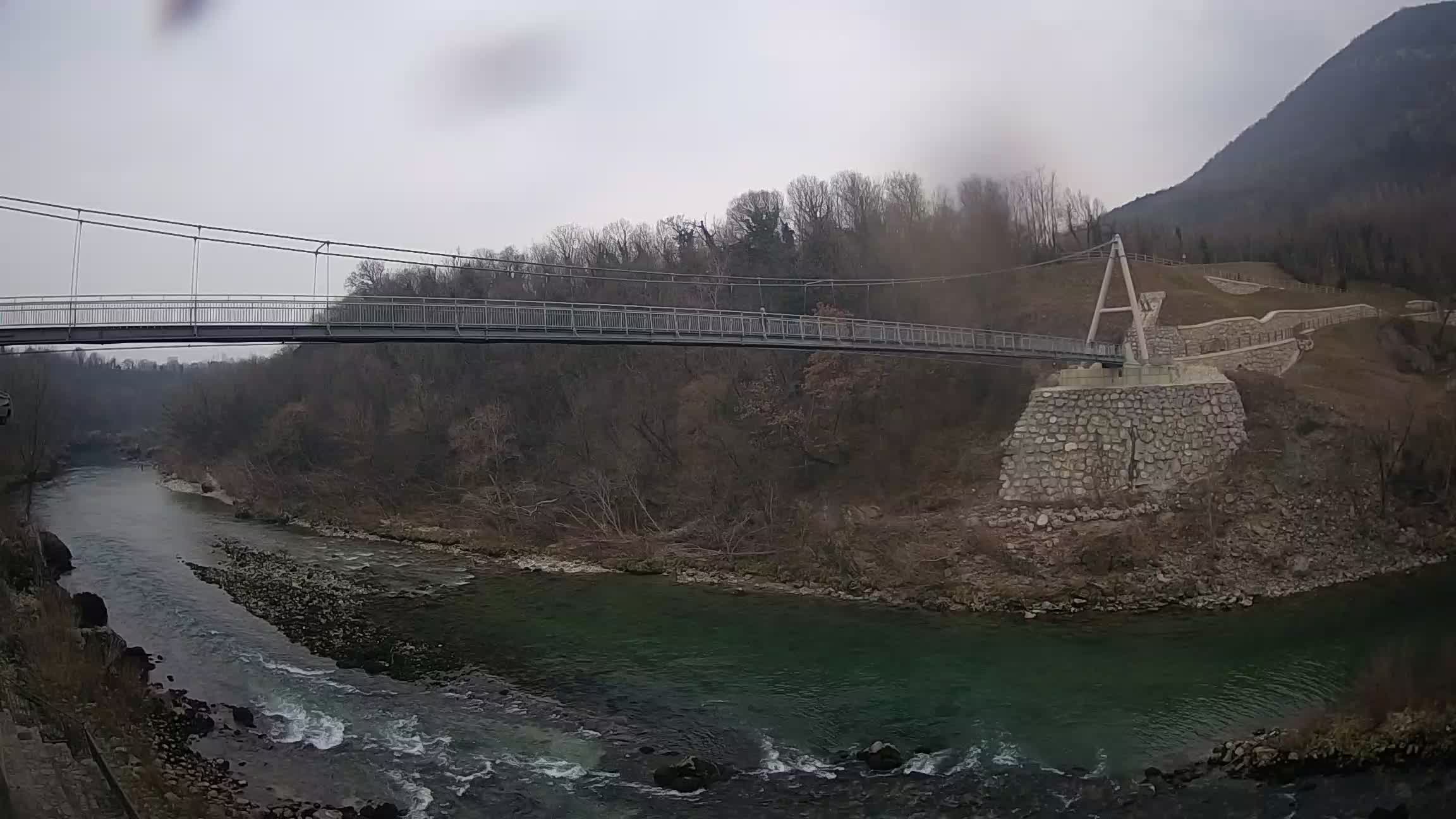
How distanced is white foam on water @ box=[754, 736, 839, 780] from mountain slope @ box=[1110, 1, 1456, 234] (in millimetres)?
49939

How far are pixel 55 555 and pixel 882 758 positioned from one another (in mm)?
25791

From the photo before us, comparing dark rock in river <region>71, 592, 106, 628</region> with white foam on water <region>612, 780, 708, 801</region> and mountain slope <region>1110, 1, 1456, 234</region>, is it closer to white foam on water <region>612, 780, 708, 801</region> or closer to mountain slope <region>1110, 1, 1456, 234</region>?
white foam on water <region>612, 780, 708, 801</region>

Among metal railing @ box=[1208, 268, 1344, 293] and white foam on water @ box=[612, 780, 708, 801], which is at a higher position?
metal railing @ box=[1208, 268, 1344, 293]

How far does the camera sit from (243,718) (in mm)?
13719

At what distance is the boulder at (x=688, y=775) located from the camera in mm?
11336

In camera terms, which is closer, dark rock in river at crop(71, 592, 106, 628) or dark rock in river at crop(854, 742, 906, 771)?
dark rock in river at crop(854, 742, 906, 771)

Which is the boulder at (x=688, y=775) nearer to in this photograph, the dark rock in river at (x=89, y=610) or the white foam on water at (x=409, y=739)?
the white foam on water at (x=409, y=739)

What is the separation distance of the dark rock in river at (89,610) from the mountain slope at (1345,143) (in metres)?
58.7

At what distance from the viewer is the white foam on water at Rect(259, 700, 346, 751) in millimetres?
13094

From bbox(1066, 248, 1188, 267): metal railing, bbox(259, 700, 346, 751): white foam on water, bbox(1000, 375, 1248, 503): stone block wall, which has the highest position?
bbox(1066, 248, 1188, 267): metal railing

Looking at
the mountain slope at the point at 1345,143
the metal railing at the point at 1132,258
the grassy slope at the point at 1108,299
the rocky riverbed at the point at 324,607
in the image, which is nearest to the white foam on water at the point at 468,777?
the rocky riverbed at the point at 324,607

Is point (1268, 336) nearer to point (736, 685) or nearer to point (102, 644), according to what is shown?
point (736, 685)

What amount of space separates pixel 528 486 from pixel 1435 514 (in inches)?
1172

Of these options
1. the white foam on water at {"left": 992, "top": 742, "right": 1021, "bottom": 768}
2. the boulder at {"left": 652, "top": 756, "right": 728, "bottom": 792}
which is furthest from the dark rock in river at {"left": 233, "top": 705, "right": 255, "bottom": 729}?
the white foam on water at {"left": 992, "top": 742, "right": 1021, "bottom": 768}
